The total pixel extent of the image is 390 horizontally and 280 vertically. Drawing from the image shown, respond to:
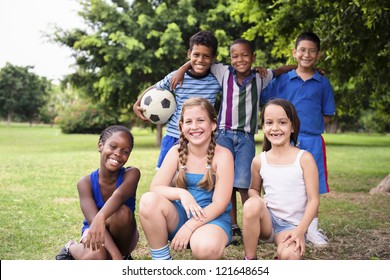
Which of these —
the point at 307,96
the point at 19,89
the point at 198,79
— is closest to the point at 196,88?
the point at 198,79

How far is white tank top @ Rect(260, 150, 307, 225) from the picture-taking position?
3.48 meters

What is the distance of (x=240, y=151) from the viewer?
4.59 meters

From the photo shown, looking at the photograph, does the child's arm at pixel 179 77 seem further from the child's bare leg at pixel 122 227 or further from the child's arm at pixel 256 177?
the child's bare leg at pixel 122 227

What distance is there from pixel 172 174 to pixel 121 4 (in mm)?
17850

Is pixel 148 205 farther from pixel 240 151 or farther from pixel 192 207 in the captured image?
pixel 240 151

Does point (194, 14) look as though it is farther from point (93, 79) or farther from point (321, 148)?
point (321, 148)

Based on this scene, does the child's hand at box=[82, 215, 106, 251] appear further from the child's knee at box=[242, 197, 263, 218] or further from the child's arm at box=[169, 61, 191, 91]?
the child's arm at box=[169, 61, 191, 91]

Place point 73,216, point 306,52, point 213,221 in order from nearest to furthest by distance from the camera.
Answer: point 213,221, point 306,52, point 73,216

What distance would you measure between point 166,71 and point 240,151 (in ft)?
51.3

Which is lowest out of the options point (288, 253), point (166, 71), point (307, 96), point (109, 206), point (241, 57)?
point (288, 253)

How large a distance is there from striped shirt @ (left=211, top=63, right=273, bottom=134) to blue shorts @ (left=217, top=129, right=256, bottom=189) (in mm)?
60

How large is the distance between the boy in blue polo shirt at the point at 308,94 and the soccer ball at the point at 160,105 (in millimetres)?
891

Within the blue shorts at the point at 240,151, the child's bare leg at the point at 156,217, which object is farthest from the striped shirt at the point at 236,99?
the child's bare leg at the point at 156,217

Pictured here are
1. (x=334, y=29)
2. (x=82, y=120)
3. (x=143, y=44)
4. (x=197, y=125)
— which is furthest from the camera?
(x=82, y=120)
